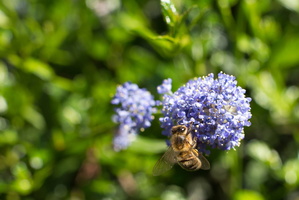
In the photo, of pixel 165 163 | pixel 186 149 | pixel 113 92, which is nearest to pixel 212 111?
pixel 186 149

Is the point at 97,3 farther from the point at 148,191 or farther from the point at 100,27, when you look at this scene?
the point at 148,191

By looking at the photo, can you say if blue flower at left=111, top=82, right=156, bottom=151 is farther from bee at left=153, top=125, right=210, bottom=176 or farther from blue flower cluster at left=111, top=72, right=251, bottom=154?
bee at left=153, top=125, right=210, bottom=176

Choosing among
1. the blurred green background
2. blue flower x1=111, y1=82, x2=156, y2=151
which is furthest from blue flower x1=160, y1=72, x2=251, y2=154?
the blurred green background

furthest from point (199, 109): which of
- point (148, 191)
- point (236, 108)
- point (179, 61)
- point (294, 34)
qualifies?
point (294, 34)

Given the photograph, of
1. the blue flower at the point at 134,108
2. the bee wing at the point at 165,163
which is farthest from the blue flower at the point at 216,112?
the blue flower at the point at 134,108

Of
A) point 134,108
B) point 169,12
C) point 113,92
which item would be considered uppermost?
point 113,92

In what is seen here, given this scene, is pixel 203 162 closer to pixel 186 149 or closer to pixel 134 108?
pixel 186 149
